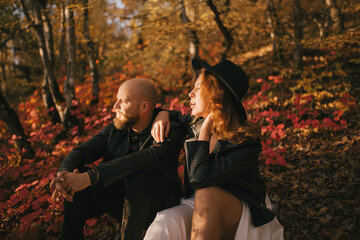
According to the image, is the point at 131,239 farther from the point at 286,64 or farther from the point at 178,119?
the point at 286,64

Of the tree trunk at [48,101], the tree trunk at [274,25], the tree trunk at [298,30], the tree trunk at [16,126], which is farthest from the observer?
the tree trunk at [48,101]

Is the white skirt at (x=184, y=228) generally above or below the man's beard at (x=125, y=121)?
below

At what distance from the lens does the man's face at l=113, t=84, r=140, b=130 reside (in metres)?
2.42

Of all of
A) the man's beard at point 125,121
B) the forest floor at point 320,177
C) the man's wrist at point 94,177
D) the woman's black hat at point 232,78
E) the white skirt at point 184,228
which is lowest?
the forest floor at point 320,177

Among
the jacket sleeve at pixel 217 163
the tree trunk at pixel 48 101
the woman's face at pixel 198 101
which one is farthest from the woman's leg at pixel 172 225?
the tree trunk at pixel 48 101

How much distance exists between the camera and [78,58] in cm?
1605

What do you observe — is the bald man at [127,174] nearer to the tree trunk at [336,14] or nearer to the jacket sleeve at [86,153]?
the jacket sleeve at [86,153]

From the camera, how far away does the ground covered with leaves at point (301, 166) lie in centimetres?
294

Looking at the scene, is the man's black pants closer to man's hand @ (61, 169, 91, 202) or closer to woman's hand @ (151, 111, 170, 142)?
man's hand @ (61, 169, 91, 202)

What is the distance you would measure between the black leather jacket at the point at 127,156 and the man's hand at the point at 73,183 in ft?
0.46

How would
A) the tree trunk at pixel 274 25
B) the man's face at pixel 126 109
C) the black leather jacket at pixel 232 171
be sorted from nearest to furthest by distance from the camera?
the black leather jacket at pixel 232 171
the man's face at pixel 126 109
the tree trunk at pixel 274 25

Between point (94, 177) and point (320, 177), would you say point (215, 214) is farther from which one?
point (320, 177)

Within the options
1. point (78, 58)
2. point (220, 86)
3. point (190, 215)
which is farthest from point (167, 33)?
point (78, 58)

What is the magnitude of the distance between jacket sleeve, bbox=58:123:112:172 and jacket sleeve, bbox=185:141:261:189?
118cm
